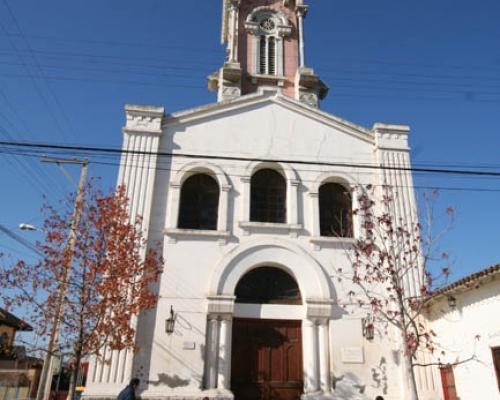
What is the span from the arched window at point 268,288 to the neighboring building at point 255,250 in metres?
0.03

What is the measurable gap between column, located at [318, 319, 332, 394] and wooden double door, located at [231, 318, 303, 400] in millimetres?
601

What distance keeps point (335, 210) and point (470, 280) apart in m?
5.22

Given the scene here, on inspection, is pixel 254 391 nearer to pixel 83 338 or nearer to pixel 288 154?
pixel 83 338

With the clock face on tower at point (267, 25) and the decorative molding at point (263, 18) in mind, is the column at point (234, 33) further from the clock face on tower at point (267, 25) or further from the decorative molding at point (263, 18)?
the clock face on tower at point (267, 25)

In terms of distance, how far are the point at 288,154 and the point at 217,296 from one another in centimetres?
559

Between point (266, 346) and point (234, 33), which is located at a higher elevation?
point (234, 33)

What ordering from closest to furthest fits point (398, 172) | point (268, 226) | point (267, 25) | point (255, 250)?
point (255, 250)
point (268, 226)
point (398, 172)
point (267, 25)

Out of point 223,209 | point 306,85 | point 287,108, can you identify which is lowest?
point 223,209

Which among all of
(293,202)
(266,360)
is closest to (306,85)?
(293,202)

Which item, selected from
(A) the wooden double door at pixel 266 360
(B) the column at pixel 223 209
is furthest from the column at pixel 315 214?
(A) the wooden double door at pixel 266 360

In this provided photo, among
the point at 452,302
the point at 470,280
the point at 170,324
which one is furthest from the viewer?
the point at 170,324

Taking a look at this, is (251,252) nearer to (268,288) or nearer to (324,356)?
(268,288)

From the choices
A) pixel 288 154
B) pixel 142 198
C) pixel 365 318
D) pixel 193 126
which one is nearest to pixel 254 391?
pixel 365 318

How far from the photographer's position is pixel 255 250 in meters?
14.3
